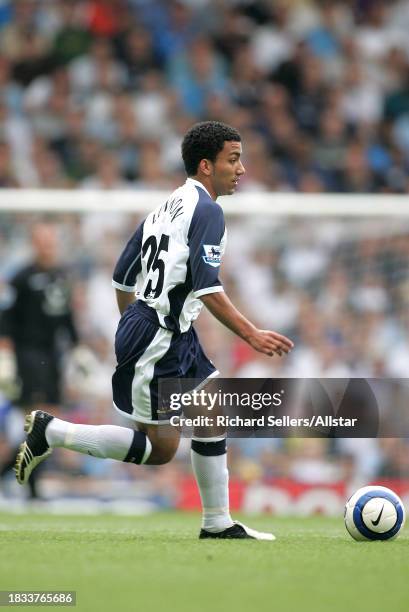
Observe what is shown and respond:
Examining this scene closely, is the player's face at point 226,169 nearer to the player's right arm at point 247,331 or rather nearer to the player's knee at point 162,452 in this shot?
the player's right arm at point 247,331

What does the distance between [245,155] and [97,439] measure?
799 cm

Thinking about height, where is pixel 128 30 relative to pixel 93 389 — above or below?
above

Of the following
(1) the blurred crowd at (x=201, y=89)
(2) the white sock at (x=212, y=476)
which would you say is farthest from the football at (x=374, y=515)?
(1) the blurred crowd at (x=201, y=89)

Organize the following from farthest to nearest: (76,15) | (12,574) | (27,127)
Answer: (76,15)
(27,127)
(12,574)

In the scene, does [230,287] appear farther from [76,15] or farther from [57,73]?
[76,15]

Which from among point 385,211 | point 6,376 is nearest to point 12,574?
point 6,376

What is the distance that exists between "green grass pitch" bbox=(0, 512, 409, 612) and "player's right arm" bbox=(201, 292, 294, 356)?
0.92 metres

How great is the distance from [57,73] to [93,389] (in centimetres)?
449

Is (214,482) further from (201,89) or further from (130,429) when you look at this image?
(201,89)

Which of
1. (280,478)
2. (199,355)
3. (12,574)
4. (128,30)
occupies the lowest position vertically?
(280,478)

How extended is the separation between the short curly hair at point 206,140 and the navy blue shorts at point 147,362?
806mm

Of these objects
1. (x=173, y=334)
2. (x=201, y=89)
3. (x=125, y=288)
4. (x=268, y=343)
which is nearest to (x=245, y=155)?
(x=201, y=89)

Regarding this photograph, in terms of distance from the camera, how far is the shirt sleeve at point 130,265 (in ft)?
21.1

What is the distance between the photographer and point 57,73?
14.0 m
